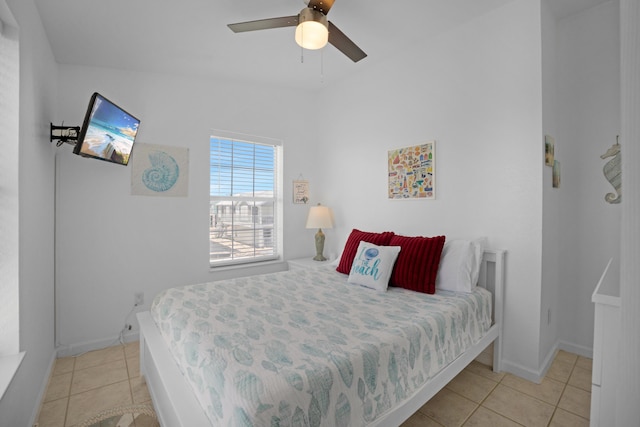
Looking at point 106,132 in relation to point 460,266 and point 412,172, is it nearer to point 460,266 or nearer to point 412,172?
point 412,172

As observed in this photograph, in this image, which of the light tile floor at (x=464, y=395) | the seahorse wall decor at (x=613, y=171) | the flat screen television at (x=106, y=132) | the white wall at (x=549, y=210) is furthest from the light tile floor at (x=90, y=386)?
the seahorse wall decor at (x=613, y=171)

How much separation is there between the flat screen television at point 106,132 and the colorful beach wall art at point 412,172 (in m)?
2.44

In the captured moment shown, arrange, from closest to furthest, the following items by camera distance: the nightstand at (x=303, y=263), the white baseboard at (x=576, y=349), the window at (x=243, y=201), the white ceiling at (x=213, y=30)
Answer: the white ceiling at (x=213, y=30) < the white baseboard at (x=576, y=349) < the window at (x=243, y=201) < the nightstand at (x=303, y=263)

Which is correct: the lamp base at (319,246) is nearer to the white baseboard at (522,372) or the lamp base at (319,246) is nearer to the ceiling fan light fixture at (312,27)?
the white baseboard at (522,372)

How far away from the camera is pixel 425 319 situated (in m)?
1.69

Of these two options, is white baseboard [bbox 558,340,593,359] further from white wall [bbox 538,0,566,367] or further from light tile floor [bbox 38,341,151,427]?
light tile floor [bbox 38,341,151,427]

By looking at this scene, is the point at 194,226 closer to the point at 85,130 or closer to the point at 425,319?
the point at 85,130

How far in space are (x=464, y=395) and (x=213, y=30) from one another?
321cm

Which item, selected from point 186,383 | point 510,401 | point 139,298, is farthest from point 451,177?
point 139,298

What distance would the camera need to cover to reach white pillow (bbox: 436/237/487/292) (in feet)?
7.23

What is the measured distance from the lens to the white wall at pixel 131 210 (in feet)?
8.28

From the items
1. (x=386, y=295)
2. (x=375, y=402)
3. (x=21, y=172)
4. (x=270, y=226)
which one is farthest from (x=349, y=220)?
(x=21, y=172)

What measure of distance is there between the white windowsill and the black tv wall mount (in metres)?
1.47

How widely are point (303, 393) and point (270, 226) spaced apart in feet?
9.16
